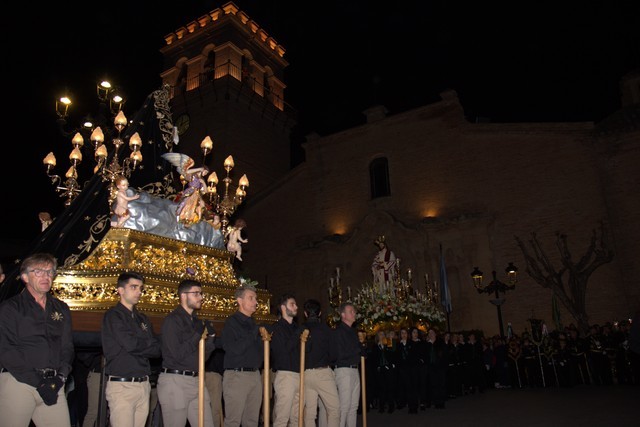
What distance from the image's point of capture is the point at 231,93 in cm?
3022

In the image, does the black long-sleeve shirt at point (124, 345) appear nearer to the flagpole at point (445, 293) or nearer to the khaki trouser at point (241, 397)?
the khaki trouser at point (241, 397)

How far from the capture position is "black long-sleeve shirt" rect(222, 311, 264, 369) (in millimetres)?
5434

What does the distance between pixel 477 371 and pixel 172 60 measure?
2928cm

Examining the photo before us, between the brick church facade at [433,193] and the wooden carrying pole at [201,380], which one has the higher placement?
the brick church facade at [433,193]

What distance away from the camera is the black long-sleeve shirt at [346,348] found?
23.1 feet

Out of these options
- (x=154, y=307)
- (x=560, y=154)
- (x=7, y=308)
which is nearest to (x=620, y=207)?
(x=560, y=154)

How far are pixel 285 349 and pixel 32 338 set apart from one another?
283 cm

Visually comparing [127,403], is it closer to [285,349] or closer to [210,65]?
[285,349]

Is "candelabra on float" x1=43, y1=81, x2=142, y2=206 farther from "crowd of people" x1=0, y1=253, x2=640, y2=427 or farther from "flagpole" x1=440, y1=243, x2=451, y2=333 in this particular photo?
"flagpole" x1=440, y1=243, x2=451, y2=333

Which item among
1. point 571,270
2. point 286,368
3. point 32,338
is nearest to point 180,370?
point 32,338

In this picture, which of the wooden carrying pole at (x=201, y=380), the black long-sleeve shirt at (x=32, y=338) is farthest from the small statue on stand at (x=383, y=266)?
the black long-sleeve shirt at (x=32, y=338)

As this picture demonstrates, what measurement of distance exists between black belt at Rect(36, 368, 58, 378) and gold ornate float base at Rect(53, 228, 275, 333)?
126 cm

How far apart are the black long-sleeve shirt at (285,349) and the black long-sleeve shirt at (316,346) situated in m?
0.24

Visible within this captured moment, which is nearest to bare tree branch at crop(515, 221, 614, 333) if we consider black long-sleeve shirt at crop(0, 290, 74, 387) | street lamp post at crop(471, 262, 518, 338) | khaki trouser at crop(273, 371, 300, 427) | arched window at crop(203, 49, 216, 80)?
street lamp post at crop(471, 262, 518, 338)
